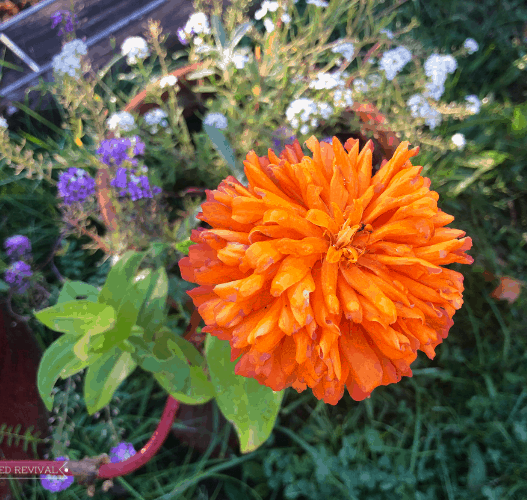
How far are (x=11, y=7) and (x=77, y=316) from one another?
4.63ft

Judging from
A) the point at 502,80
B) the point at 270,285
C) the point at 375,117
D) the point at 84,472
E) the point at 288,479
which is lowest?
the point at 288,479

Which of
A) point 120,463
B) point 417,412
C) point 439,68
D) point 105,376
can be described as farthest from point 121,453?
point 439,68

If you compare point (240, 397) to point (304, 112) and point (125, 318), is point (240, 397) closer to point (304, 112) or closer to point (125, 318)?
point (125, 318)

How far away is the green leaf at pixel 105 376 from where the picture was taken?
78 cm

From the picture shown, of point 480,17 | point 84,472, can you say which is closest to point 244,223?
point 84,472

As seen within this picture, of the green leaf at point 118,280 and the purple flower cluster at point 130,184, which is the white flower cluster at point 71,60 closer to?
the purple flower cluster at point 130,184

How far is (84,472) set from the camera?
772 mm

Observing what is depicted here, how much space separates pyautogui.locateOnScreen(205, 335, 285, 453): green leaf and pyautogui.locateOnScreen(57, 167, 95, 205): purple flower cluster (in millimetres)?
432

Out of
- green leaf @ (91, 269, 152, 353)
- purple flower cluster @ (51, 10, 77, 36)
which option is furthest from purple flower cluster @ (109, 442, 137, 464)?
purple flower cluster @ (51, 10, 77, 36)

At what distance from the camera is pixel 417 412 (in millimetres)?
1225

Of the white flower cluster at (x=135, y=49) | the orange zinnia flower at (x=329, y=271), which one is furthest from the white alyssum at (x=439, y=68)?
the white flower cluster at (x=135, y=49)

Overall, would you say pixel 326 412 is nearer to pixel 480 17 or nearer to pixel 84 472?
pixel 84 472

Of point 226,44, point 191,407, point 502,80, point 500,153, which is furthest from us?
point 502,80

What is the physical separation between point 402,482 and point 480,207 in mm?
941
